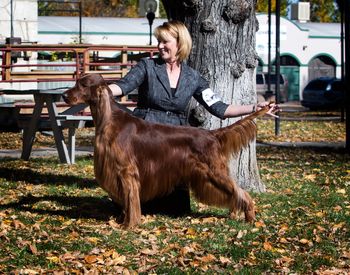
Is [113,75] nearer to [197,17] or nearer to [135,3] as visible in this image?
[197,17]

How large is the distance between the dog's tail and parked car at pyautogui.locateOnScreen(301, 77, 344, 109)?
33042mm

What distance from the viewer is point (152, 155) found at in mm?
8047

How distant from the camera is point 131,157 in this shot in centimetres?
798

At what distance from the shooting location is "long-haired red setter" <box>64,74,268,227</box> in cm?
791

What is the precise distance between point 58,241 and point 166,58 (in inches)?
80.8

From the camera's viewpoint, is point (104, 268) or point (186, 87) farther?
point (186, 87)

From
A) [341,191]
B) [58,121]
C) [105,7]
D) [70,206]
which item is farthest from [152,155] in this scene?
[105,7]

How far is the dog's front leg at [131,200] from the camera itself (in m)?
7.96

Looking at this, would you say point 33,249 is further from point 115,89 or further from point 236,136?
point 236,136

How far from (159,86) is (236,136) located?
2.90ft

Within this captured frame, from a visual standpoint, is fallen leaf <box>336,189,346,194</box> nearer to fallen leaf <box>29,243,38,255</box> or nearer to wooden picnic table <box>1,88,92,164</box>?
wooden picnic table <box>1,88,92,164</box>

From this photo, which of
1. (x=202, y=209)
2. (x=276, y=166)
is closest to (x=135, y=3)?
(x=276, y=166)

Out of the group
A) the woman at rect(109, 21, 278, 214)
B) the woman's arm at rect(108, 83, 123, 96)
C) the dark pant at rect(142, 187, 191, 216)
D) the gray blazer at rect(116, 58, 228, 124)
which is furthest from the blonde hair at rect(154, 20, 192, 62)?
the dark pant at rect(142, 187, 191, 216)

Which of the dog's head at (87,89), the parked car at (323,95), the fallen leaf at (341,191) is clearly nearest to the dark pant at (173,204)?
the dog's head at (87,89)
